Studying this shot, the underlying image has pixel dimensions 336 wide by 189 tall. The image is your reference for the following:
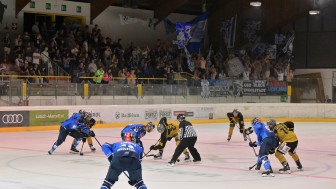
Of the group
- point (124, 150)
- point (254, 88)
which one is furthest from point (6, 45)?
point (124, 150)

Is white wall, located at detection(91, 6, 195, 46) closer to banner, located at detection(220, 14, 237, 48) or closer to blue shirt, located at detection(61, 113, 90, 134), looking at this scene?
banner, located at detection(220, 14, 237, 48)

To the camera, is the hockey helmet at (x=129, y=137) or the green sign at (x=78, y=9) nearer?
the hockey helmet at (x=129, y=137)

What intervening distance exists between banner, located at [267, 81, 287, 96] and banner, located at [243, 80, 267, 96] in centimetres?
31

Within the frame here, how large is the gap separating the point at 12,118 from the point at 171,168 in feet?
35.3

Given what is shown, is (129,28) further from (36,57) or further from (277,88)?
(36,57)

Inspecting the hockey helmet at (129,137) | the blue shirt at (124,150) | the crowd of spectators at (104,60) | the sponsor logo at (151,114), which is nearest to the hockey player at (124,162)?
the blue shirt at (124,150)

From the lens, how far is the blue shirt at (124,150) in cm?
789

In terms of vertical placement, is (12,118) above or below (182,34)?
below

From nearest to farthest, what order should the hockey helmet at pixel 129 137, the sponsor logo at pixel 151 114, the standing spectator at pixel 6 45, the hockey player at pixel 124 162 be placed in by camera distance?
the hockey player at pixel 124 162
the hockey helmet at pixel 129 137
the standing spectator at pixel 6 45
the sponsor logo at pixel 151 114

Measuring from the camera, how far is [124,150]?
7.93 metres

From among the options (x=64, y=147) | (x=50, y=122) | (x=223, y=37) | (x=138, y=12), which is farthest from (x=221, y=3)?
(x=64, y=147)

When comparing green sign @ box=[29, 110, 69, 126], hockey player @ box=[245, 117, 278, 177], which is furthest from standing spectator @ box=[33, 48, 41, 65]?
hockey player @ box=[245, 117, 278, 177]

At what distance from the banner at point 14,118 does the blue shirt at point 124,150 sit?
14.9 metres

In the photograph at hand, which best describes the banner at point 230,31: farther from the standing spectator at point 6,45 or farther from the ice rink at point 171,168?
the ice rink at point 171,168
